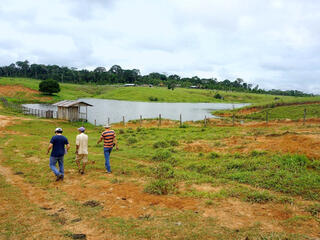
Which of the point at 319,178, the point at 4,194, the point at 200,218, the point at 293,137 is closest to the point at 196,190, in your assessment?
the point at 200,218

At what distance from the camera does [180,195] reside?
7.64 metres

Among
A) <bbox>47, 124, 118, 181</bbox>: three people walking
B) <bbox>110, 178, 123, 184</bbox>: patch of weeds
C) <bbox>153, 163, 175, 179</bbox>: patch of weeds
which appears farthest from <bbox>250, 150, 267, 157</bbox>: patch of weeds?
<bbox>47, 124, 118, 181</bbox>: three people walking

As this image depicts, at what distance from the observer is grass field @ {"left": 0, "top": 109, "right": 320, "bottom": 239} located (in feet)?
17.9

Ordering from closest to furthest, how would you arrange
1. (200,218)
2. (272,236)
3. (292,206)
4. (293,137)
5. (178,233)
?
(272,236)
(178,233)
(200,218)
(292,206)
(293,137)

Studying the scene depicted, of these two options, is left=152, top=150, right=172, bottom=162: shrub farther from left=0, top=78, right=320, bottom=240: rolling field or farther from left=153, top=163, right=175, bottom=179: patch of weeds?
left=153, top=163, right=175, bottom=179: patch of weeds

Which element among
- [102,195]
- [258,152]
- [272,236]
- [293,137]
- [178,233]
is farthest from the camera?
[293,137]

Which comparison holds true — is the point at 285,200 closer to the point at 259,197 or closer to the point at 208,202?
the point at 259,197

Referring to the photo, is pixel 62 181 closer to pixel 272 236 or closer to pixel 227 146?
pixel 272 236

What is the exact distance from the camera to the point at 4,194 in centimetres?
782

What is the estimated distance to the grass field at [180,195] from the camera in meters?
5.45

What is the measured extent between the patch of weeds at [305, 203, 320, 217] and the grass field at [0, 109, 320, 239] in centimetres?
2

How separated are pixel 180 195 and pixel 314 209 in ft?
12.2

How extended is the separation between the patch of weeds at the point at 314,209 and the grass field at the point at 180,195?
0.02 metres

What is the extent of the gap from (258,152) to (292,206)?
5359mm
